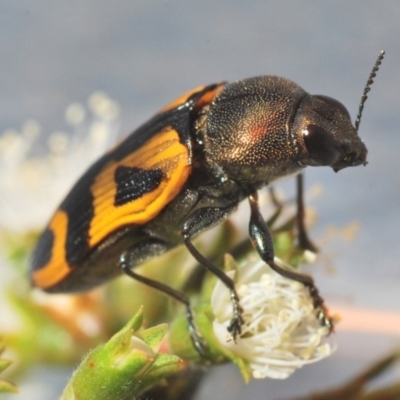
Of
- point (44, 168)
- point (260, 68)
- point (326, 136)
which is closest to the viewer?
point (326, 136)

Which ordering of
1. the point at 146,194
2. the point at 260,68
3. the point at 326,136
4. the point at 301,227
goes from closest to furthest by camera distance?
the point at 326,136, the point at 146,194, the point at 301,227, the point at 260,68

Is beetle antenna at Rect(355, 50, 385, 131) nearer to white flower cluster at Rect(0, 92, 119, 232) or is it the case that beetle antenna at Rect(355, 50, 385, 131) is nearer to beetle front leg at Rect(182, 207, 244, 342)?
beetle front leg at Rect(182, 207, 244, 342)

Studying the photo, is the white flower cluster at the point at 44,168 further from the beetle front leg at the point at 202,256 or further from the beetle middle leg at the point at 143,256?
the beetle front leg at the point at 202,256

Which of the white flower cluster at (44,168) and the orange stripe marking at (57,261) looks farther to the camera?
the white flower cluster at (44,168)

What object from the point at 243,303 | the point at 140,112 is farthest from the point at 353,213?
the point at 243,303

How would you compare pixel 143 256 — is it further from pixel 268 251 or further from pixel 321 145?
pixel 321 145

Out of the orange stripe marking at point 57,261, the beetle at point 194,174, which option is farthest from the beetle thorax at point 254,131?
the orange stripe marking at point 57,261

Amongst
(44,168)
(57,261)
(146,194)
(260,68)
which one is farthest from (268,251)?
(260,68)

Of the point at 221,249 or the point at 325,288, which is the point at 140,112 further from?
the point at 221,249
